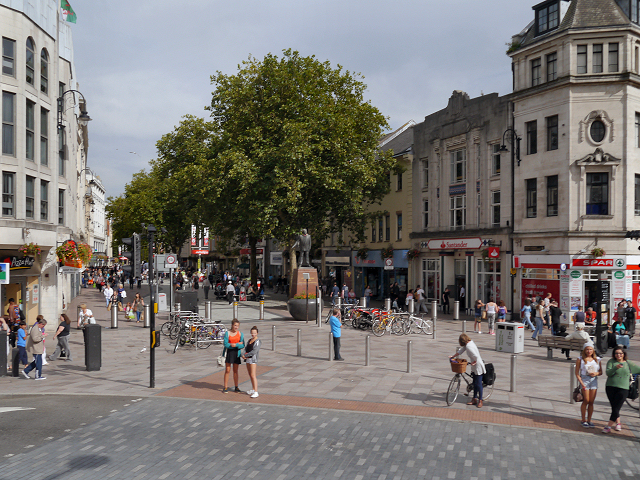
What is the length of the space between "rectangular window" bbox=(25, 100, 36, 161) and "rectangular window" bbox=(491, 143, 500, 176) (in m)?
24.1

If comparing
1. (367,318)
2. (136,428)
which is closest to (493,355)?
(367,318)

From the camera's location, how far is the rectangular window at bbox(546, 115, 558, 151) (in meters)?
28.8

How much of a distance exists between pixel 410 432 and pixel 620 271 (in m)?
21.9

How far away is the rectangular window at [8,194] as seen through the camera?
20797mm

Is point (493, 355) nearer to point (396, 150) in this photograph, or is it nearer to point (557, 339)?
point (557, 339)

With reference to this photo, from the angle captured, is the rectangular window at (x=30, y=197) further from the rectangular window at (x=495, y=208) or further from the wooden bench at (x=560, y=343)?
the rectangular window at (x=495, y=208)

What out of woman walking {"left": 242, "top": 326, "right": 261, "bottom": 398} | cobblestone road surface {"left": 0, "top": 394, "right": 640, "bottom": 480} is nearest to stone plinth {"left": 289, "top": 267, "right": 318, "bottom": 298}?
woman walking {"left": 242, "top": 326, "right": 261, "bottom": 398}

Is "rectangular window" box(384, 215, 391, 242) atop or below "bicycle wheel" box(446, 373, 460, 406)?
atop

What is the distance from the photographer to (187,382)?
13930 mm

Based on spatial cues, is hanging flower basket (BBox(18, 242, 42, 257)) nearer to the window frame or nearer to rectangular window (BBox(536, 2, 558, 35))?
the window frame

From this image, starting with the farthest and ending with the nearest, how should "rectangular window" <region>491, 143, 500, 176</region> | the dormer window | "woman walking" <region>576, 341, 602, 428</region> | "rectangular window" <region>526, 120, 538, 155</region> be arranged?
"rectangular window" <region>491, 143, 500, 176</region>, "rectangular window" <region>526, 120, 538, 155</region>, the dormer window, "woman walking" <region>576, 341, 602, 428</region>

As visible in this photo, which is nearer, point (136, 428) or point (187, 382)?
point (136, 428)

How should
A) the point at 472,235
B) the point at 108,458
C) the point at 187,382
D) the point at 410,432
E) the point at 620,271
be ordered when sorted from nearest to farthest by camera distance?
the point at 108,458 → the point at 410,432 → the point at 187,382 → the point at 620,271 → the point at 472,235

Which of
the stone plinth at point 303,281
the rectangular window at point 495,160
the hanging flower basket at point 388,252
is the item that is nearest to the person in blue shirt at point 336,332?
the stone plinth at point 303,281
